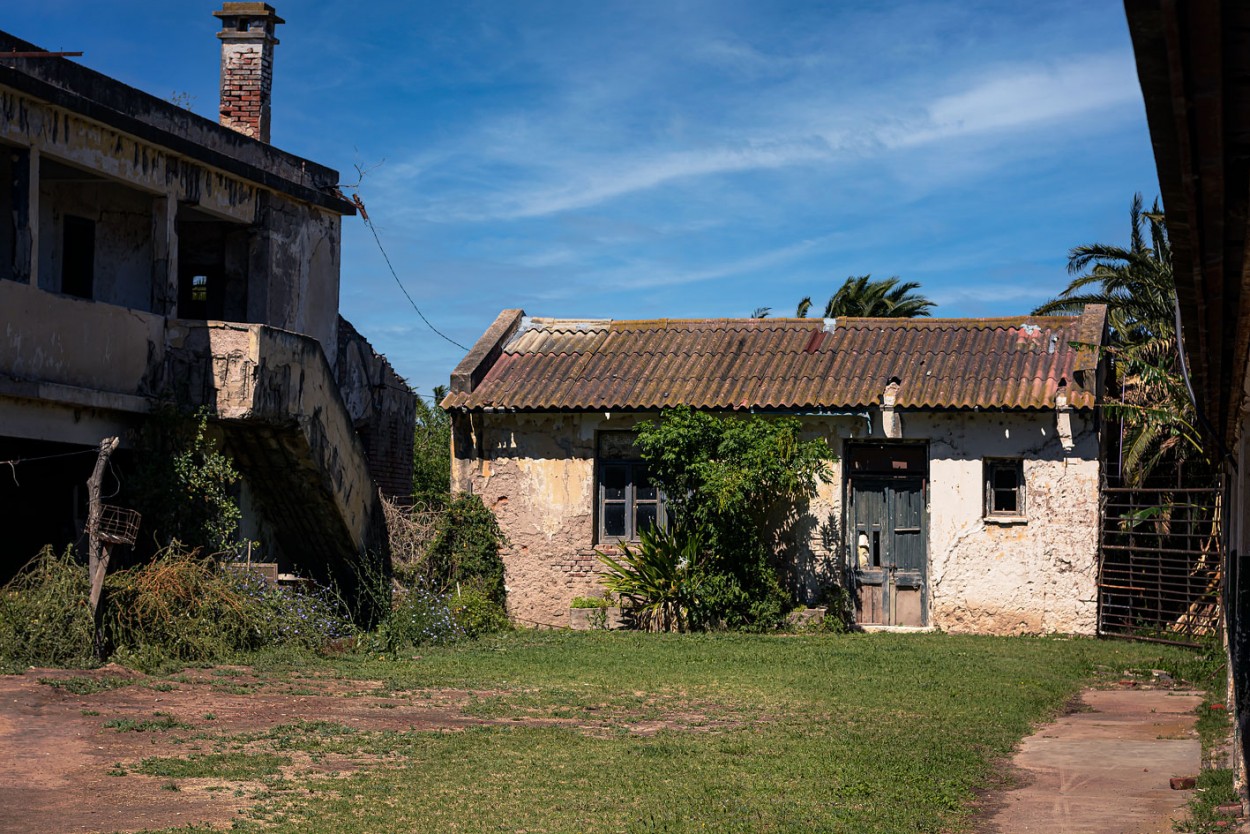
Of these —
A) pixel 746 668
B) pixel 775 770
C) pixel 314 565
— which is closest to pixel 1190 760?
pixel 775 770

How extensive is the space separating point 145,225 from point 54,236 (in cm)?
129

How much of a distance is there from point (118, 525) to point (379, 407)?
28.8 feet

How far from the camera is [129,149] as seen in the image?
1534cm

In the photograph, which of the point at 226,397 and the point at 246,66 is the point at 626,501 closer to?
the point at 226,397

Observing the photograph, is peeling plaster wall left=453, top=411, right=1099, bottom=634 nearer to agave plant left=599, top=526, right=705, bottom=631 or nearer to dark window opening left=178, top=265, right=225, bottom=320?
agave plant left=599, top=526, right=705, bottom=631

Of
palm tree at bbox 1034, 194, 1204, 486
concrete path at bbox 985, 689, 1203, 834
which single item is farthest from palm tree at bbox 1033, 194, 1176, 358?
concrete path at bbox 985, 689, 1203, 834

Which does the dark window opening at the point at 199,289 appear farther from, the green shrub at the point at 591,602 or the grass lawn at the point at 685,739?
the green shrub at the point at 591,602

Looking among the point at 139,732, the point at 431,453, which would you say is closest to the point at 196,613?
the point at 139,732

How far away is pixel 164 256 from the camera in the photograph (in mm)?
15898

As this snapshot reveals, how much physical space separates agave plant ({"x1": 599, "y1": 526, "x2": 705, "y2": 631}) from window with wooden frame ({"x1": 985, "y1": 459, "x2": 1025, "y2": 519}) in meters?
3.94

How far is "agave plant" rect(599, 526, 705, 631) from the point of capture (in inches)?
734

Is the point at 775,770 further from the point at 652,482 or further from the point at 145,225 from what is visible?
the point at 145,225

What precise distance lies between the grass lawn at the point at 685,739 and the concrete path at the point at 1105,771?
0.28m

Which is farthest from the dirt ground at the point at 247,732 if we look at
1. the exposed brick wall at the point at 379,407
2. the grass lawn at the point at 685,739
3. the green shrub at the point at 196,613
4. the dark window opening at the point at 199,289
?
the exposed brick wall at the point at 379,407
